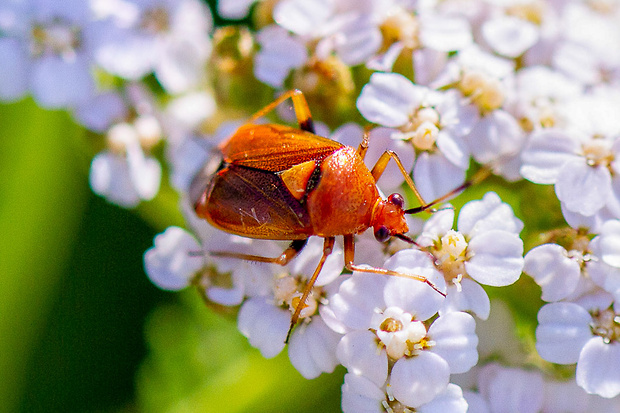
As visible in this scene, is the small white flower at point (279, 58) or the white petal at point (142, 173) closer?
the small white flower at point (279, 58)

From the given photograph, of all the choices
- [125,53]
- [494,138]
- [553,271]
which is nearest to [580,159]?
[494,138]

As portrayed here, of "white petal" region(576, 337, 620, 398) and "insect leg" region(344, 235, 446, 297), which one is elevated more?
"insect leg" region(344, 235, 446, 297)

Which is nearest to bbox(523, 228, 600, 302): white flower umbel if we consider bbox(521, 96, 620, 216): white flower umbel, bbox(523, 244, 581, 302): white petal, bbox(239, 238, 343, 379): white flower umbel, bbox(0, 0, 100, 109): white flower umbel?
bbox(523, 244, 581, 302): white petal

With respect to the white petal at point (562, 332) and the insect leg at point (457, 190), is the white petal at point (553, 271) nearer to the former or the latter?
the white petal at point (562, 332)

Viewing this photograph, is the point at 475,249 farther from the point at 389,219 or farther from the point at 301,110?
the point at 301,110

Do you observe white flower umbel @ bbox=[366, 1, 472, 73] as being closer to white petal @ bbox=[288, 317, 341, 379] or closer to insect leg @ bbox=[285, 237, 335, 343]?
insect leg @ bbox=[285, 237, 335, 343]

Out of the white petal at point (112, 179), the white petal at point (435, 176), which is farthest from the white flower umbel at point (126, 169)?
the white petal at point (435, 176)
